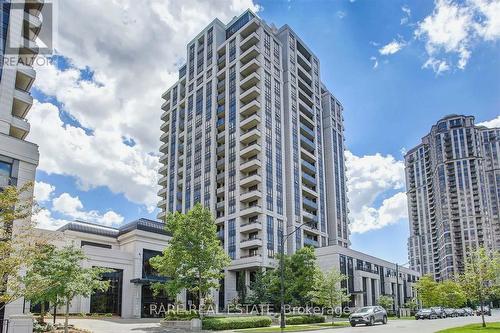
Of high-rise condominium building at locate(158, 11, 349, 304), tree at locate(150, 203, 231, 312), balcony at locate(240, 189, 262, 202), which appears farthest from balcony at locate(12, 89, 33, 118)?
high-rise condominium building at locate(158, 11, 349, 304)

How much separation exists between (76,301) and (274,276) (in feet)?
71.4

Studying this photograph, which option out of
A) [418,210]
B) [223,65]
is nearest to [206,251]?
[223,65]

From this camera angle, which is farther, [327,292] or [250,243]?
[250,243]

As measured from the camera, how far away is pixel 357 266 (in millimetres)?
73688

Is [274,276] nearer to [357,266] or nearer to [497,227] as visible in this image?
[357,266]

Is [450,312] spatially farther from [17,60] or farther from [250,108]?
[17,60]

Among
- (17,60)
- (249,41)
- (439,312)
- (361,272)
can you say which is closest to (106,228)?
(17,60)

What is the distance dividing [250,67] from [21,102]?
4220 centimetres

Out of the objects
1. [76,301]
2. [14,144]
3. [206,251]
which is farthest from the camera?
[76,301]

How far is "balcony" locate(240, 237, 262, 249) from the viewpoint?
212ft

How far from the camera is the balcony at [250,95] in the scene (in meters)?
72.5

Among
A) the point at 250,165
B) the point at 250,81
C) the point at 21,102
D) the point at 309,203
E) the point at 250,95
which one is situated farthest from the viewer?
the point at 309,203

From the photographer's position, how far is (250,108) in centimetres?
7288

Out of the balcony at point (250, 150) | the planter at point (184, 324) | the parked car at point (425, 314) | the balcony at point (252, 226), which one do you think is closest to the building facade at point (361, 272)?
the parked car at point (425, 314)
